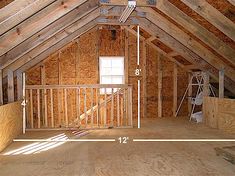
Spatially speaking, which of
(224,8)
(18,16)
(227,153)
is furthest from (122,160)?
(224,8)

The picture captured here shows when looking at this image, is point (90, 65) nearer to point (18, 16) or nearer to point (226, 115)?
point (226, 115)

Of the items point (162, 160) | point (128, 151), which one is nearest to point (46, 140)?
point (128, 151)

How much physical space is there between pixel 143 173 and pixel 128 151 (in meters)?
0.91

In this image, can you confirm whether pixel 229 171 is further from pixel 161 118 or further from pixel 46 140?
pixel 161 118

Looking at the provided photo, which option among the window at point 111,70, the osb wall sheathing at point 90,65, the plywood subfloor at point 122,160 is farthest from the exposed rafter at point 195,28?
the window at point 111,70

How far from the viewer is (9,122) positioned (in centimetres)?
421

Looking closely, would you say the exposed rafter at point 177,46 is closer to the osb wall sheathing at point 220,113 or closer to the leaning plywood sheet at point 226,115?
the osb wall sheathing at point 220,113

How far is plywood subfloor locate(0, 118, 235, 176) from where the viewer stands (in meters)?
2.78

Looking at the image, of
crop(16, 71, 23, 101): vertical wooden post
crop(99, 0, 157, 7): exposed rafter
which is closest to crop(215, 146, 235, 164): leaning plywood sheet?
crop(99, 0, 157, 7): exposed rafter

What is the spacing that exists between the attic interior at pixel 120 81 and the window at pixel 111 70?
31 millimetres

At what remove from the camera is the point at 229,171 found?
2762mm

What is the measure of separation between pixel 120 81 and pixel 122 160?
4242 millimetres

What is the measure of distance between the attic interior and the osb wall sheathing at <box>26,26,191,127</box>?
30 mm

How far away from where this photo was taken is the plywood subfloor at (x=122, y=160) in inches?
109
